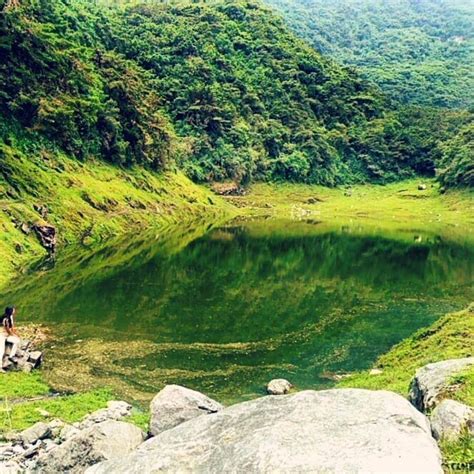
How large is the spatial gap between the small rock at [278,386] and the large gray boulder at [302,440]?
15664 millimetres

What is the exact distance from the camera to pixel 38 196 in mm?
78062

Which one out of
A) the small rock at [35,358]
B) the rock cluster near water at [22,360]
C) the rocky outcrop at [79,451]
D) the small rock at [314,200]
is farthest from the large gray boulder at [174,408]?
the small rock at [314,200]

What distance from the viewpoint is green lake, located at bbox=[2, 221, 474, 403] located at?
1238 inches

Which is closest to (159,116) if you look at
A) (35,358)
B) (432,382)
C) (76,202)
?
(76,202)

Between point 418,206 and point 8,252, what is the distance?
107 m

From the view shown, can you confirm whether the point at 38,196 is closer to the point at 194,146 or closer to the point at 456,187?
the point at 194,146

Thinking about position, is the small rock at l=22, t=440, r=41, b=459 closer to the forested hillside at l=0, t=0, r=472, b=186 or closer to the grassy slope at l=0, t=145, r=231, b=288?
the grassy slope at l=0, t=145, r=231, b=288

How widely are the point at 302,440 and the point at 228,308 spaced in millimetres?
36026

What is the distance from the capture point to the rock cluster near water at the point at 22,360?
30225 mm

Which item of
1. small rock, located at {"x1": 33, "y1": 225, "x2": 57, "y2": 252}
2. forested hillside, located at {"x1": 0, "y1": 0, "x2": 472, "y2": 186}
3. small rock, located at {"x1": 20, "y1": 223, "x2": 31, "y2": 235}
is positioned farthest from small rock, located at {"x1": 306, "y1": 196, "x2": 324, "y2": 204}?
small rock, located at {"x1": 20, "y1": 223, "x2": 31, "y2": 235}

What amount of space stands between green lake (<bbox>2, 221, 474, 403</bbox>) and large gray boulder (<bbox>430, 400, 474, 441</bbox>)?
14651 millimetres

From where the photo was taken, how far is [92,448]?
1505cm

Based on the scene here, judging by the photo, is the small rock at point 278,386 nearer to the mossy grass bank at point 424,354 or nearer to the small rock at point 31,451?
the mossy grass bank at point 424,354

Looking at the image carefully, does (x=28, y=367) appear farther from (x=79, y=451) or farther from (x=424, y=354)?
(x=424, y=354)
